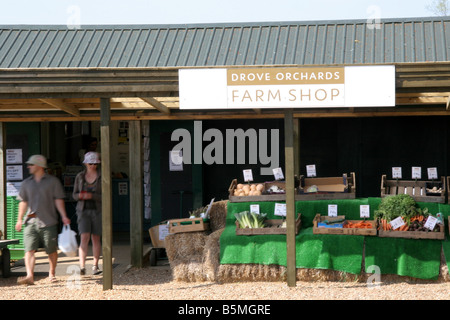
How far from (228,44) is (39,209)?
4253 mm

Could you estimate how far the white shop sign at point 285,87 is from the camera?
7840 mm

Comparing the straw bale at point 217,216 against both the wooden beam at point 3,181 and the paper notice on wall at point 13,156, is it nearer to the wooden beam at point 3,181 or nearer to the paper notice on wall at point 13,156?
the wooden beam at point 3,181

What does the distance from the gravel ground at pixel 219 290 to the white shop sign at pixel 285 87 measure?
216 cm

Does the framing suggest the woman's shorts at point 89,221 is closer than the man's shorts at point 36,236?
No

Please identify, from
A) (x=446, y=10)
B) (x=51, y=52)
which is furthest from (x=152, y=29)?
(x=446, y=10)

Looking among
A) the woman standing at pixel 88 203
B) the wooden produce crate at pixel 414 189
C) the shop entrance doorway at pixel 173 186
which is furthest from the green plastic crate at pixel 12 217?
the wooden produce crate at pixel 414 189

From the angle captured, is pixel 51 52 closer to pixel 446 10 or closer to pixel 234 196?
pixel 234 196

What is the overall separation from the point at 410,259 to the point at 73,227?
7.38 m

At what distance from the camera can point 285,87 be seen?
7.96 m

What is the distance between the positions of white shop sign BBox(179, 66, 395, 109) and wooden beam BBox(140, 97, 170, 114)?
1.09 m

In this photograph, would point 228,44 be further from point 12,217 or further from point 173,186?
point 12,217

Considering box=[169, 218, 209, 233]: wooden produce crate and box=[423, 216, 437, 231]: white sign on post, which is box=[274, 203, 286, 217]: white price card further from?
box=[423, 216, 437, 231]: white sign on post

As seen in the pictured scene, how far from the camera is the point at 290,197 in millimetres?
8406

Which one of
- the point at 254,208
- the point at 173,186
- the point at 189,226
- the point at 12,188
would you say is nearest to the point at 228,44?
the point at 173,186
